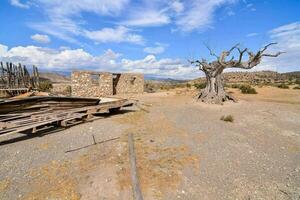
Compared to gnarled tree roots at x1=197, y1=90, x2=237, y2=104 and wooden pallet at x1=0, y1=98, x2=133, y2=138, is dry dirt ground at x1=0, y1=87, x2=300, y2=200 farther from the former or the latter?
gnarled tree roots at x1=197, y1=90, x2=237, y2=104

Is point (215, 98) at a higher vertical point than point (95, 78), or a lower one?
lower

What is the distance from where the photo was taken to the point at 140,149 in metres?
5.67

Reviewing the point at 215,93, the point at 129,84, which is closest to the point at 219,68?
the point at 215,93

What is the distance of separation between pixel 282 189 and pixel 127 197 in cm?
285

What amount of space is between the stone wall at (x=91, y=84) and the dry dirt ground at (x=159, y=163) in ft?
36.7

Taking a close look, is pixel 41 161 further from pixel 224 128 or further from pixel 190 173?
pixel 224 128

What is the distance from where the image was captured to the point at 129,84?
71.9 feet

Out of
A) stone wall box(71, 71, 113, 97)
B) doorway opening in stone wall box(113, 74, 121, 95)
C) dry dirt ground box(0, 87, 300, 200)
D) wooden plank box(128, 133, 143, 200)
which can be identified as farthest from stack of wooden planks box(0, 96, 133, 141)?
doorway opening in stone wall box(113, 74, 121, 95)

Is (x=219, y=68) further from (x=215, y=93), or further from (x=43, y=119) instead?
(x=43, y=119)

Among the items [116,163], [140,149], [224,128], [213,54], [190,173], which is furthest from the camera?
[213,54]

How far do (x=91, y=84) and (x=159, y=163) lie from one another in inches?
617

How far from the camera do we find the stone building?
1844 centimetres

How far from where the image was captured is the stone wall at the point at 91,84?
18.3 metres

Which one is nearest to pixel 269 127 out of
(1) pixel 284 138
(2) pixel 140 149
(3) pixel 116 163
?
(1) pixel 284 138
